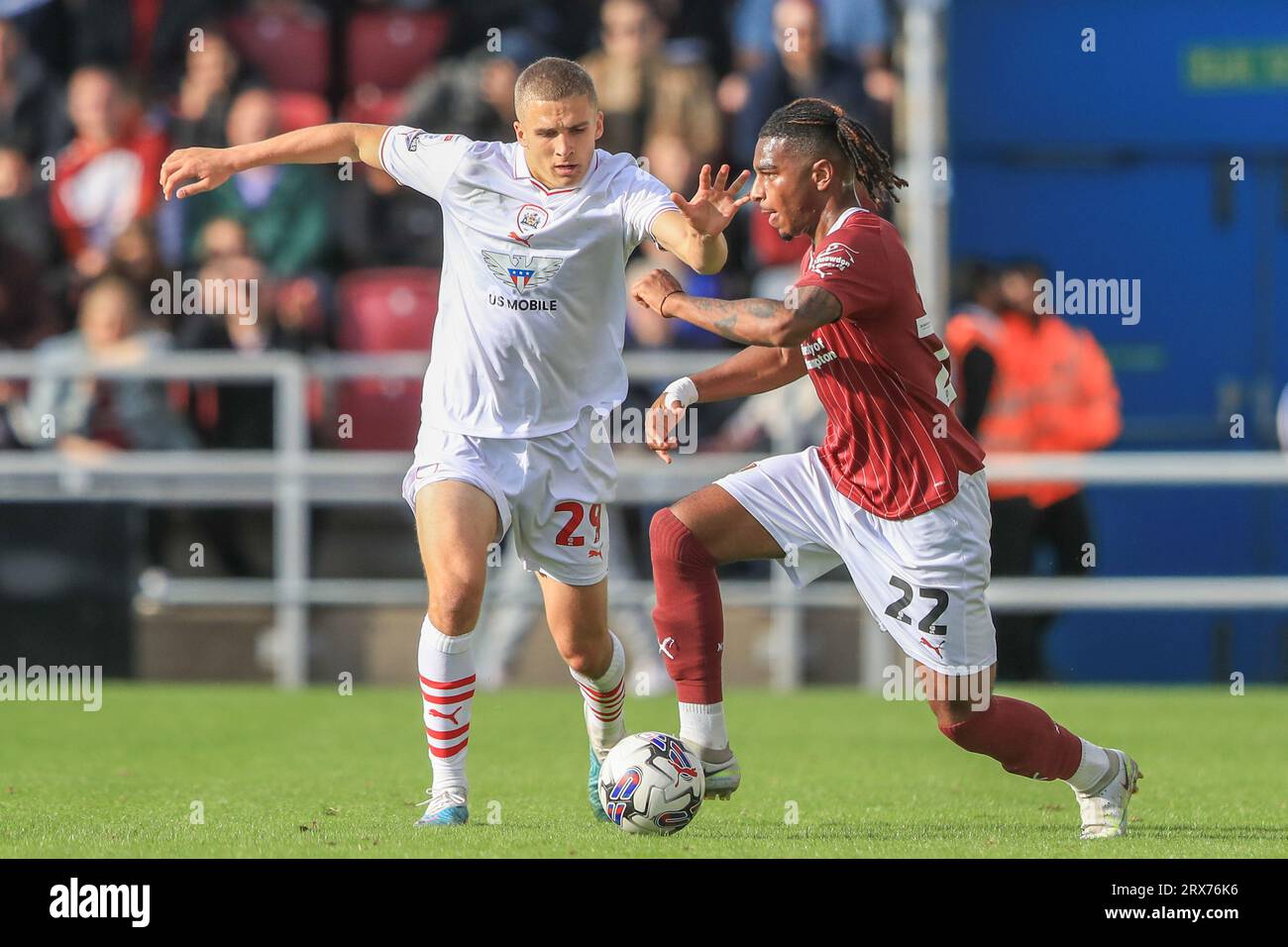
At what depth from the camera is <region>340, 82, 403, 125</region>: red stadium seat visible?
554 inches

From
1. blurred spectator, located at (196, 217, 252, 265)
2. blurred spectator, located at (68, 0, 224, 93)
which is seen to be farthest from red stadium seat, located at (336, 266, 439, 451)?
blurred spectator, located at (68, 0, 224, 93)

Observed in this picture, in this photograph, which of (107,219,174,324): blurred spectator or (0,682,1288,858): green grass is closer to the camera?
(0,682,1288,858): green grass

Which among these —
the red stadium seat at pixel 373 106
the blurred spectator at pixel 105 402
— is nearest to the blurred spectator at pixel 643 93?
the red stadium seat at pixel 373 106

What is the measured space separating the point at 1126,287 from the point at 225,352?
617 centimetres

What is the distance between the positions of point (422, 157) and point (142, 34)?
8644mm

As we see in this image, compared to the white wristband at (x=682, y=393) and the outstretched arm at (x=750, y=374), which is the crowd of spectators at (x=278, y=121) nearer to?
the outstretched arm at (x=750, y=374)

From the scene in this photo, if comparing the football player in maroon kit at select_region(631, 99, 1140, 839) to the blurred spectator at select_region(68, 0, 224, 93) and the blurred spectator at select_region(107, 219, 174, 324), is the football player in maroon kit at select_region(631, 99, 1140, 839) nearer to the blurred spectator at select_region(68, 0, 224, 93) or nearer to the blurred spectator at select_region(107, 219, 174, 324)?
the blurred spectator at select_region(107, 219, 174, 324)

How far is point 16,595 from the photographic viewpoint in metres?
12.6

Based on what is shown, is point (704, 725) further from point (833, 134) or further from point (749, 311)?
point (833, 134)

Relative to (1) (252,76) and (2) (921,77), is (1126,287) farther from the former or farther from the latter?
(1) (252,76)

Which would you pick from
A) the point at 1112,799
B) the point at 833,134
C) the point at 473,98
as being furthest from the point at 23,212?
the point at 1112,799

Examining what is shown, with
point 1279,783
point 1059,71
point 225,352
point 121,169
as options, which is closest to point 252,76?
point 121,169

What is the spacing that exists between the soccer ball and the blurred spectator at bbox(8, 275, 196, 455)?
6.80 meters

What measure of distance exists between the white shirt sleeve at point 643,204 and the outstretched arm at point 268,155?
0.87m
